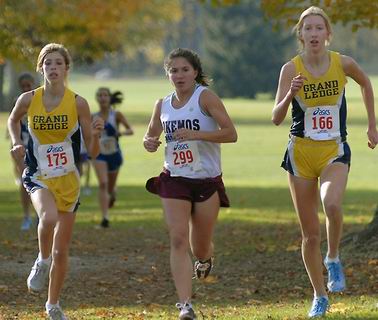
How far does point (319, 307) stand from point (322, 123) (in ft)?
4.29

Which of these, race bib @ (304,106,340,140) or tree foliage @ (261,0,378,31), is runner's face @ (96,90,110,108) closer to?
tree foliage @ (261,0,378,31)

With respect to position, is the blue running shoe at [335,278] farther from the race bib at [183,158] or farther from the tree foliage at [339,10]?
the tree foliage at [339,10]

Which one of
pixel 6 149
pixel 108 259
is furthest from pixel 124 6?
pixel 108 259

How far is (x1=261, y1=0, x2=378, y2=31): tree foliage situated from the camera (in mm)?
16000

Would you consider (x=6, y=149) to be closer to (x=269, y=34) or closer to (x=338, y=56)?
(x=338, y=56)

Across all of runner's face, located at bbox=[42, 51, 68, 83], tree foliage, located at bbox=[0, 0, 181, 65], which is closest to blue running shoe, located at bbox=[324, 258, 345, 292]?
runner's face, located at bbox=[42, 51, 68, 83]

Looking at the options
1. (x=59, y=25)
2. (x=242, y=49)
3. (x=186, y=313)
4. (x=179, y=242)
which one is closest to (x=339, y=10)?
(x=179, y=242)

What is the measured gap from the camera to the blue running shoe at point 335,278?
32.2 feet

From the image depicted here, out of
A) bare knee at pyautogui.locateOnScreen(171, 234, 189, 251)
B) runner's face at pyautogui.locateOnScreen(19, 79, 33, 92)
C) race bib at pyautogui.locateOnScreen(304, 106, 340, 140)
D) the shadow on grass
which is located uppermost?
race bib at pyautogui.locateOnScreen(304, 106, 340, 140)

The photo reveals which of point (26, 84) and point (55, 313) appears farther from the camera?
point (26, 84)

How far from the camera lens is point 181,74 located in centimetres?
977

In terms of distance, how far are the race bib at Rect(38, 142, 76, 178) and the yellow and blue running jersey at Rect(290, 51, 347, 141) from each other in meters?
1.74

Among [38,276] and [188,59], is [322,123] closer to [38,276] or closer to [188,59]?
[188,59]

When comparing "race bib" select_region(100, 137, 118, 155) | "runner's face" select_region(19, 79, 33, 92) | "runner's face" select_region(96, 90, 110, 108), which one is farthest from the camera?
"race bib" select_region(100, 137, 118, 155)
